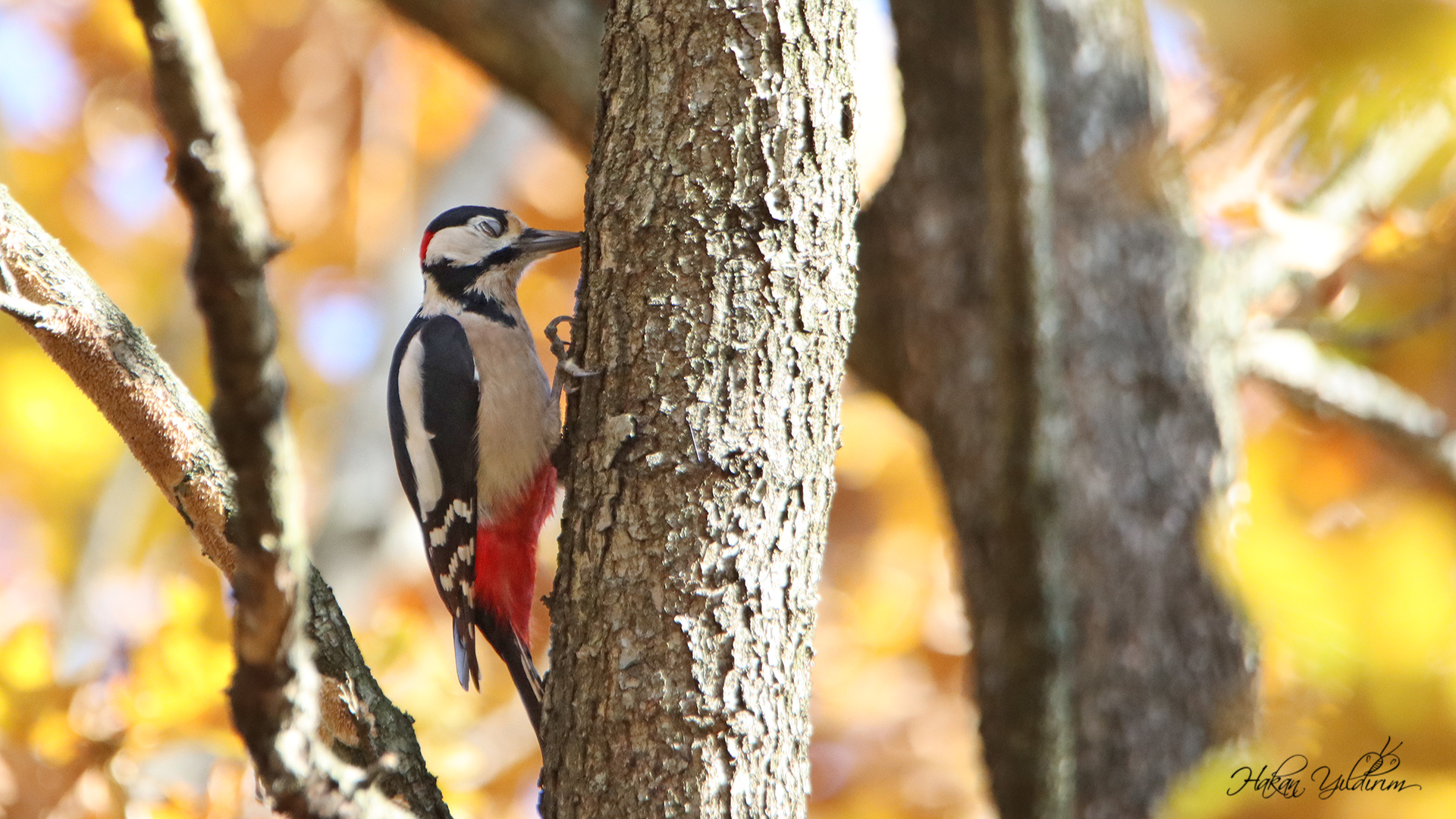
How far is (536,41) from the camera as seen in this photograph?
3523 mm

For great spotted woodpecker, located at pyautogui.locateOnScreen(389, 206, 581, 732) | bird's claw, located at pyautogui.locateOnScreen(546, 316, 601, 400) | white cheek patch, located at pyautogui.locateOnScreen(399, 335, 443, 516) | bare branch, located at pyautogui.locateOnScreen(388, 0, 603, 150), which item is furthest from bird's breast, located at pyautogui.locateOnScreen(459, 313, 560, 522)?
bare branch, located at pyautogui.locateOnScreen(388, 0, 603, 150)

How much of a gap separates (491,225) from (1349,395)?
281cm

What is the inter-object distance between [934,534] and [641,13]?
5.45 metres

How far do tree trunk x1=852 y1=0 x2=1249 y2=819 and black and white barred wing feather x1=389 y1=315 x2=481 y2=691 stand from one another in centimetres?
123

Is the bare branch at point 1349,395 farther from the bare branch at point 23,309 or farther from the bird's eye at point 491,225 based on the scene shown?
the bare branch at point 23,309

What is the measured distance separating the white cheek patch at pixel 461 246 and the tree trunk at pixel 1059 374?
116 centimetres

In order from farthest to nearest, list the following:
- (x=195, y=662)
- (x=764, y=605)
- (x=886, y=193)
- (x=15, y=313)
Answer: (x=886, y=193)
(x=195, y=662)
(x=764, y=605)
(x=15, y=313)

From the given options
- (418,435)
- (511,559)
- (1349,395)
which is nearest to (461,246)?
(418,435)

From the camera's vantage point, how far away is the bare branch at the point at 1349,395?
3.65 metres

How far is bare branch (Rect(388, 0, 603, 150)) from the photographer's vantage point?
3.50 meters

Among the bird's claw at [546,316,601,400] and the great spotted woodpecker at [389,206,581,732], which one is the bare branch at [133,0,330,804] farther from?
the great spotted woodpecker at [389,206,581,732]

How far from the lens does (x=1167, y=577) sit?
3.20 m

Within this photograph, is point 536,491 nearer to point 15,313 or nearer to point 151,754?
point 151,754

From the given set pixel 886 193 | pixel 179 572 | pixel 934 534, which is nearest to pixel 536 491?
pixel 886 193
